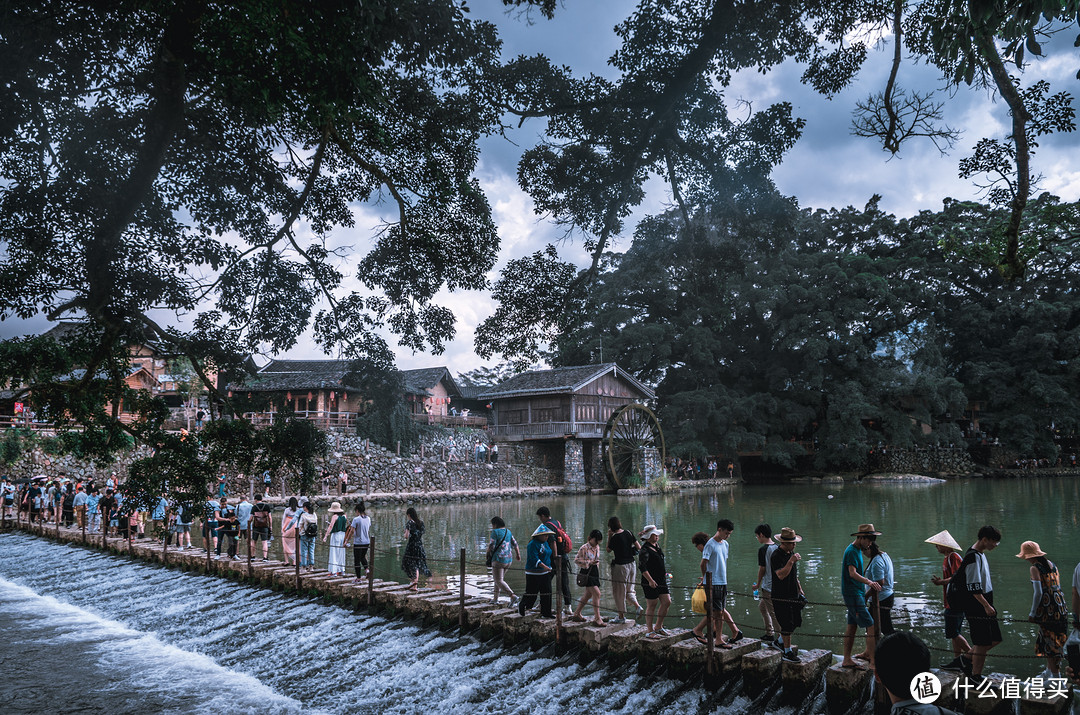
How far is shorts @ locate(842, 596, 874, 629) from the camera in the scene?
22.3ft

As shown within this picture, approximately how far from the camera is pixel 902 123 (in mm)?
6645

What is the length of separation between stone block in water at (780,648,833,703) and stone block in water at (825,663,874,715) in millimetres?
266

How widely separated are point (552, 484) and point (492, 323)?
3180 centimetres

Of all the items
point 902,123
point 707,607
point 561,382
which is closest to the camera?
point 902,123

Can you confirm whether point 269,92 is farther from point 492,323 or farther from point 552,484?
point 552,484

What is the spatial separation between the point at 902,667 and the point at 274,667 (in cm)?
858

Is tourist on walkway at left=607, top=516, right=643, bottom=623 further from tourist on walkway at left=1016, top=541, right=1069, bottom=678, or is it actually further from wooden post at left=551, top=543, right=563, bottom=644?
tourist on walkway at left=1016, top=541, right=1069, bottom=678

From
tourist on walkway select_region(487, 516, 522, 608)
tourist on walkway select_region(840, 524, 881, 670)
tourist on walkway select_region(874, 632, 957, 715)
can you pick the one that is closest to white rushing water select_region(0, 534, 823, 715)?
tourist on walkway select_region(840, 524, 881, 670)

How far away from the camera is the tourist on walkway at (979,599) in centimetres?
614

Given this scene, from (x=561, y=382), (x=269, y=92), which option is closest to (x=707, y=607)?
(x=269, y=92)

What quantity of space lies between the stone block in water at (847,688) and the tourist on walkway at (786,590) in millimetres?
530

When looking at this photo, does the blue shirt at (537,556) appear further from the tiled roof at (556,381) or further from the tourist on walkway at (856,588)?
the tiled roof at (556,381)

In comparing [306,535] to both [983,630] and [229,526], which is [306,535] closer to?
[229,526]

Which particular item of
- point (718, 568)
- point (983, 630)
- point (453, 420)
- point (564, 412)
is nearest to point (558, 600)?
point (718, 568)
